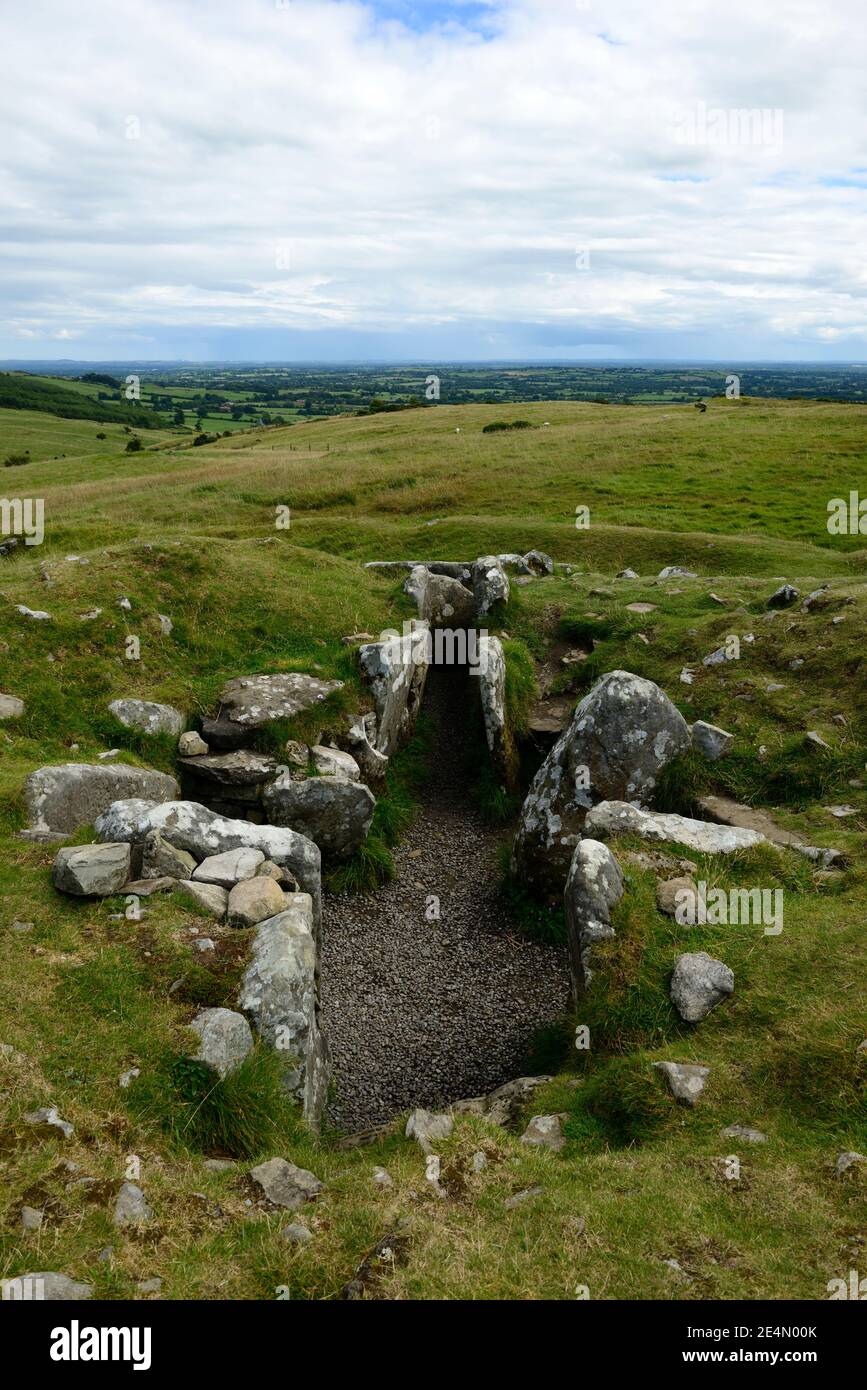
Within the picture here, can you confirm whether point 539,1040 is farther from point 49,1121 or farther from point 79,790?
point 79,790

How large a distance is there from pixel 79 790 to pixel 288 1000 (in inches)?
248

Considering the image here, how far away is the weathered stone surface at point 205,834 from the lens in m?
12.4

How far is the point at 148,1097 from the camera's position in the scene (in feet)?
27.9

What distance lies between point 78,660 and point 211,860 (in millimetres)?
7875

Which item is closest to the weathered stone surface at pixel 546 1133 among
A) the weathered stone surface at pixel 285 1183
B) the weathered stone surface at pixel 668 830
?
Result: the weathered stone surface at pixel 285 1183

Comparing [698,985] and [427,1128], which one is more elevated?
[698,985]

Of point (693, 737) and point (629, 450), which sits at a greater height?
point (629, 450)

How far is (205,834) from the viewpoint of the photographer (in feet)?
41.9

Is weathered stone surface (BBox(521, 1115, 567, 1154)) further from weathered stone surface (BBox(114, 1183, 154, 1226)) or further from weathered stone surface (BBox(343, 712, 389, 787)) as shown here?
weathered stone surface (BBox(343, 712, 389, 787))

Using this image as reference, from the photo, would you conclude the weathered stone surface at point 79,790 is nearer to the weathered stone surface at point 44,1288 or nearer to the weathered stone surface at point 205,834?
the weathered stone surface at point 205,834

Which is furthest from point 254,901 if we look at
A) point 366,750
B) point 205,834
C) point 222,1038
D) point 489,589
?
point 489,589

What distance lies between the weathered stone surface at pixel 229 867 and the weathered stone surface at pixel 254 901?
0.70ft
